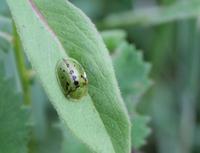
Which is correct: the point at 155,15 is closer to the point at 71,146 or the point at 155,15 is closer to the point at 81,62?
the point at 71,146

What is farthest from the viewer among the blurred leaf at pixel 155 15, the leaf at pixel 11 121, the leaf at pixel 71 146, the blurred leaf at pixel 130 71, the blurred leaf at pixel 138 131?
the blurred leaf at pixel 155 15

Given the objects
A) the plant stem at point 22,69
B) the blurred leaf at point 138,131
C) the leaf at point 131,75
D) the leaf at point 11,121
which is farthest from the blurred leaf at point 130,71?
the leaf at point 11,121

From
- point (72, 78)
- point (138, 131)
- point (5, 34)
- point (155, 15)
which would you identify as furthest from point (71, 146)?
point (155, 15)

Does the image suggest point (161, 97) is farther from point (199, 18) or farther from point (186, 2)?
point (186, 2)

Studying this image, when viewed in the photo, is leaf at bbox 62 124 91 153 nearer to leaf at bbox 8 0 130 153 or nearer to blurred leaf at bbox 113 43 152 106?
blurred leaf at bbox 113 43 152 106

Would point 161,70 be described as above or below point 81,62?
above

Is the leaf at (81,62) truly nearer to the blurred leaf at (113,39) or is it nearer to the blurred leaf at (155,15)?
the blurred leaf at (113,39)
